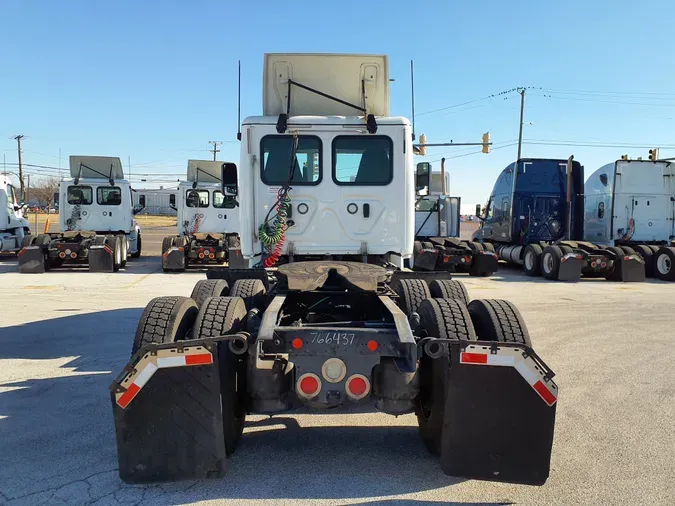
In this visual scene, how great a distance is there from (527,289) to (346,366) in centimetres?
1130

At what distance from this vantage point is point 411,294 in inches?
205

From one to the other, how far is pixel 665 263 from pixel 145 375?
16934mm

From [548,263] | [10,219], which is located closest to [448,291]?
[548,263]

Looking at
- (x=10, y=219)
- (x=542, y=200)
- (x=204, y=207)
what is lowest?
(x=10, y=219)

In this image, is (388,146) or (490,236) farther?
(490,236)

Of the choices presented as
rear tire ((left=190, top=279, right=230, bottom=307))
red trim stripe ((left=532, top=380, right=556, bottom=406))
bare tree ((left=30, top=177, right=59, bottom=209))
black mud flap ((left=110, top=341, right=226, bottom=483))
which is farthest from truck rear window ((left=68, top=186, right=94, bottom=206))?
bare tree ((left=30, top=177, right=59, bottom=209))

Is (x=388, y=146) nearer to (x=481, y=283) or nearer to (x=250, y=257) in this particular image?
(x=250, y=257)

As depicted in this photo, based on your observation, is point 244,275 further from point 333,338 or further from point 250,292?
point 333,338

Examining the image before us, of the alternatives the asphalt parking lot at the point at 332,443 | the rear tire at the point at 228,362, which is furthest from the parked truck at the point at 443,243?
the rear tire at the point at 228,362

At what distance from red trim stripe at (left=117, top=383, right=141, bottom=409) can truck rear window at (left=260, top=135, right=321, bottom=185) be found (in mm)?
3595

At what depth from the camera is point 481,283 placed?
49.0 feet

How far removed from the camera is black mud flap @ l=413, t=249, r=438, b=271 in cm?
1548

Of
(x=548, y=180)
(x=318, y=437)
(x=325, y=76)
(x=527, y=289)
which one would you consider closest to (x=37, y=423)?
(x=318, y=437)

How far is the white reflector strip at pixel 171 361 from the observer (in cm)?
328
